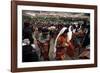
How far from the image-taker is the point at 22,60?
1.90m

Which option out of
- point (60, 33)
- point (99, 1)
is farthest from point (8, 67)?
point (99, 1)

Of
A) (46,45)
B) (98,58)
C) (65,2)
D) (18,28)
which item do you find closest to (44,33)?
(46,45)

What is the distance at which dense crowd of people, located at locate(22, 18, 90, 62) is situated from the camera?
1.93m

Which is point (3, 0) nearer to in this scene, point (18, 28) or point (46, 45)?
point (18, 28)

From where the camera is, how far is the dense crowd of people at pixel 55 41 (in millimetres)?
1928

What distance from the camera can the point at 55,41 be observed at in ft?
6.61

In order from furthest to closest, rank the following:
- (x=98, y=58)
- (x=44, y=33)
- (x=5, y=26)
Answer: (x=98, y=58), (x=44, y=33), (x=5, y=26)

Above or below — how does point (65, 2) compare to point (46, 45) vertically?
above

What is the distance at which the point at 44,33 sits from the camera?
198 centimetres

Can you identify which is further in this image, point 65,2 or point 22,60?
point 65,2

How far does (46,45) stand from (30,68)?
27cm

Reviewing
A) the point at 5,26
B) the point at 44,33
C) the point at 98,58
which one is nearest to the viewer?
the point at 5,26

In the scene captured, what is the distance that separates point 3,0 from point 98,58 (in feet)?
3.75

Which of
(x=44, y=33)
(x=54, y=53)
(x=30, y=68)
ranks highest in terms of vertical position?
(x=44, y=33)
